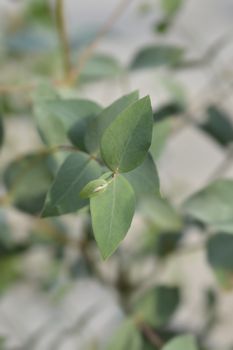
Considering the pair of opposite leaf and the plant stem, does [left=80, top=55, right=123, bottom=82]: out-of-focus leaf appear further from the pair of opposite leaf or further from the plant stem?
the pair of opposite leaf

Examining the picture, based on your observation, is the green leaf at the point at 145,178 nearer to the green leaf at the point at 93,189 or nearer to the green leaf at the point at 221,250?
the green leaf at the point at 93,189

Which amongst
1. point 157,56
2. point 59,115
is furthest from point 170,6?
point 59,115

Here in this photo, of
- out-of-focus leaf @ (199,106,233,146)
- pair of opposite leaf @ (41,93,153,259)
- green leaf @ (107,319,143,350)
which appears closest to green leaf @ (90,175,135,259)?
pair of opposite leaf @ (41,93,153,259)

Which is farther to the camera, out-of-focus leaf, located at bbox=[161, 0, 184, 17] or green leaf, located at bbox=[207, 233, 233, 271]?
out-of-focus leaf, located at bbox=[161, 0, 184, 17]

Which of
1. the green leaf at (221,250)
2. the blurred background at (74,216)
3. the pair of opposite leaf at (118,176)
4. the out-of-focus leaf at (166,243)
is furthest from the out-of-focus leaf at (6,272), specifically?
the pair of opposite leaf at (118,176)

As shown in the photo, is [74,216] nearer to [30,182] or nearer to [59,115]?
[30,182]

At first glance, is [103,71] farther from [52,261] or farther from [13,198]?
[52,261]

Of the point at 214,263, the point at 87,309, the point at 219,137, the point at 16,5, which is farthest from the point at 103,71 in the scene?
the point at 16,5
